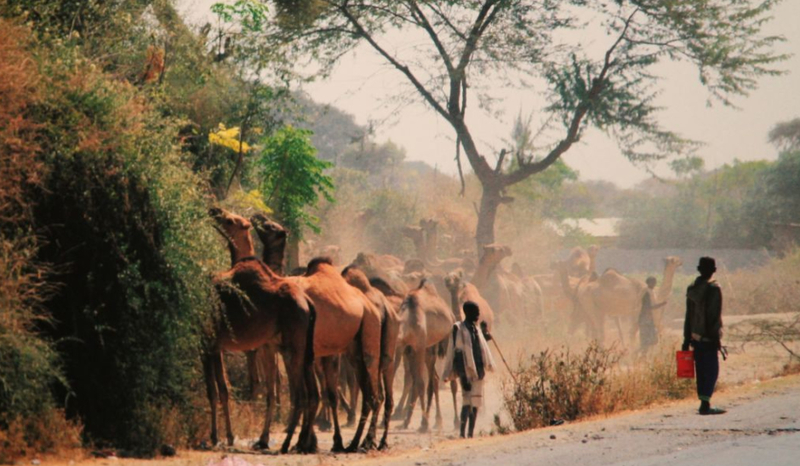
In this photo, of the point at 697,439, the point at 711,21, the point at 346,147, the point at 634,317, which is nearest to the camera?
the point at 697,439

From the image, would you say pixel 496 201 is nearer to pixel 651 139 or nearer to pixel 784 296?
pixel 651 139

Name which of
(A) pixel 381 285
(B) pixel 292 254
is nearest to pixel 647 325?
(B) pixel 292 254

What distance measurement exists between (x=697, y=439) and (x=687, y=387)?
16.7 feet

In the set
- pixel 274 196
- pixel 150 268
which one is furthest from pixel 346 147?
pixel 150 268

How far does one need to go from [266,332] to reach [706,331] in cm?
542

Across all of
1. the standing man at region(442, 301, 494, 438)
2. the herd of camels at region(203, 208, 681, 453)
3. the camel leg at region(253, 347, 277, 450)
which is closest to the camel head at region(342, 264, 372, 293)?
the herd of camels at region(203, 208, 681, 453)

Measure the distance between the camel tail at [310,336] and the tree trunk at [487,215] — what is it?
23.6 m

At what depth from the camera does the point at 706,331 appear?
14141 mm

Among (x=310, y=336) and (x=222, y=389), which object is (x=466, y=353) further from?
(x=222, y=389)

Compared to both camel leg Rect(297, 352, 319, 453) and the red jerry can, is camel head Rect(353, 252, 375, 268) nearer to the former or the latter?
the red jerry can

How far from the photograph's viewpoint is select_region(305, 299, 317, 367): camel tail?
1248 centimetres

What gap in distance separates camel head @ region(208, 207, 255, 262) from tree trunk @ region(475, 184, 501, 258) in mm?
22850

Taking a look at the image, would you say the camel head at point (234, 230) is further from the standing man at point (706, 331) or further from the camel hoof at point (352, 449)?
the standing man at point (706, 331)

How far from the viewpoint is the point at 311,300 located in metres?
12.8
